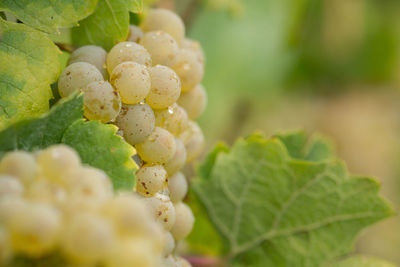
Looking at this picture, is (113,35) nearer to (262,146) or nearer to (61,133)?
(61,133)

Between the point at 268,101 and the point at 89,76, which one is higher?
the point at 89,76

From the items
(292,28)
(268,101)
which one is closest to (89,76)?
(292,28)

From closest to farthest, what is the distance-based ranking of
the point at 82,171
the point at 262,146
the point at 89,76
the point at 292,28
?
1. the point at 82,171
2. the point at 89,76
3. the point at 262,146
4. the point at 292,28

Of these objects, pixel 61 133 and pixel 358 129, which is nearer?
pixel 61 133

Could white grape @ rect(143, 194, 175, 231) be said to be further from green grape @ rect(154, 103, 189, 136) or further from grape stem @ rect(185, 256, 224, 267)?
grape stem @ rect(185, 256, 224, 267)

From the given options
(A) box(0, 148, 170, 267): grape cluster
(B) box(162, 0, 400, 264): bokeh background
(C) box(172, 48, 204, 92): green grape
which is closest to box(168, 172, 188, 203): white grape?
(C) box(172, 48, 204, 92): green grape

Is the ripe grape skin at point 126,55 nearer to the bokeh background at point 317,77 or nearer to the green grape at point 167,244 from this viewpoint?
the green grape at point 167,244
